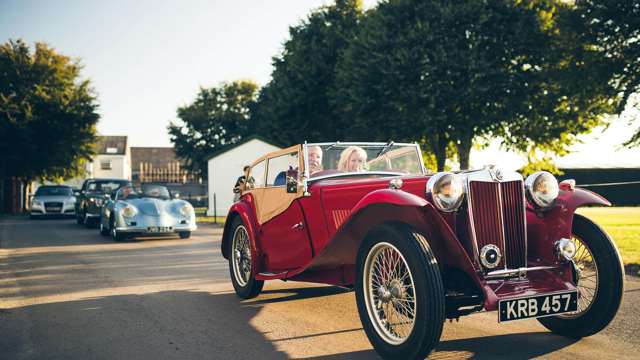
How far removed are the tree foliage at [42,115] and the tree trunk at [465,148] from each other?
22280 millimetres

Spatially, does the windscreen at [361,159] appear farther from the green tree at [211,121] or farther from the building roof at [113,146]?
the building roof at [113,146]

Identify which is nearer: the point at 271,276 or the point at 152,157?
the point at 271,276

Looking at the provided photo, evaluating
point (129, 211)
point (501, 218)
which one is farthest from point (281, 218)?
point (129, 211)

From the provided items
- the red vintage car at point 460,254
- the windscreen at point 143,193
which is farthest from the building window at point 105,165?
the red vintage car at point 460,254

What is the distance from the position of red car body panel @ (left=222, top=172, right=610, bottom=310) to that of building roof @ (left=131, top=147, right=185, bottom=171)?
83.5 metres

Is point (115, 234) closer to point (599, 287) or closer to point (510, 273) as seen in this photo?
point (510, 273)

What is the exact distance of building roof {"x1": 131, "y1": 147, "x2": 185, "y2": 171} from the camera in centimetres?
8644

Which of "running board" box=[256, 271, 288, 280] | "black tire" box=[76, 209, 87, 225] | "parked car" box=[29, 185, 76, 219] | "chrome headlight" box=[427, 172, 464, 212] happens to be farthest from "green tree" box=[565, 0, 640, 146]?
"parked car" box=[29, 185, 76, 219]

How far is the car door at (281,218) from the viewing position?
18.4ft

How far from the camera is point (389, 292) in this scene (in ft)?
13.6

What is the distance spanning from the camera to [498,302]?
3.73 metres

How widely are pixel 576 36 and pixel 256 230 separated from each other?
1531 centimetres

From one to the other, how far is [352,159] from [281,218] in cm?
96

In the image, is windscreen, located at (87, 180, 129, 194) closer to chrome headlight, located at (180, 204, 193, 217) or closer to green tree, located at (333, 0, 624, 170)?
chrome headlight, located at (180, 204, 193, 217)
